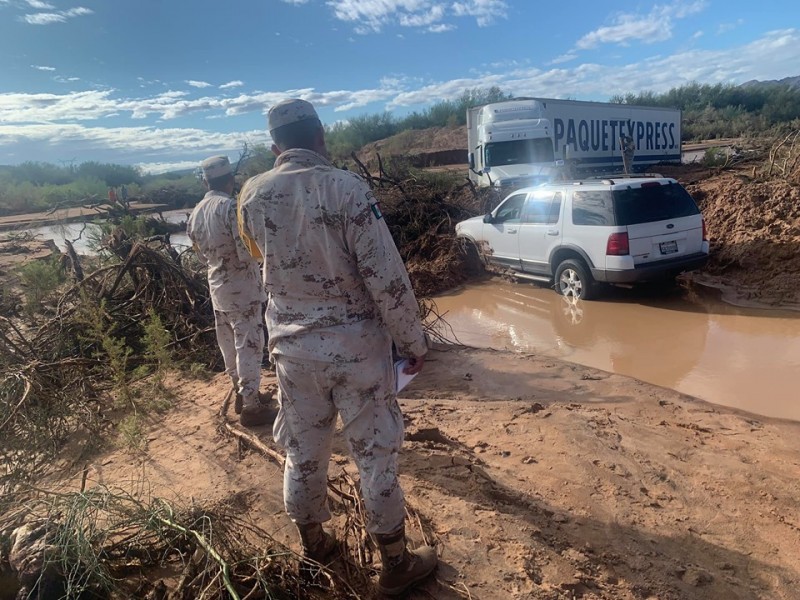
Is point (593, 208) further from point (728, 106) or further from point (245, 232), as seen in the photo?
point (728, 106)

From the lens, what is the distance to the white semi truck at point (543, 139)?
47.4 ft

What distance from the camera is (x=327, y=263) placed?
209cm

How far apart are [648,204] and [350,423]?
678 cm

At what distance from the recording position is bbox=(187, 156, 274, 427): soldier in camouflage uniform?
3963 millimetres

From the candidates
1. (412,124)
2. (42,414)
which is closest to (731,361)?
(42,414)

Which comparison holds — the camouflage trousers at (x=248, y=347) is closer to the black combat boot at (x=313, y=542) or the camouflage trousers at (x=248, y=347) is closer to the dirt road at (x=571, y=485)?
the dirt road at (x=571, y=485)

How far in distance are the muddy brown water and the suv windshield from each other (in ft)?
4.53

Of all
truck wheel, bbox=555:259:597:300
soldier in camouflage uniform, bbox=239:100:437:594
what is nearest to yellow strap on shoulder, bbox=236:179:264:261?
soldier in camouflage uniform, bbox=239:100:437:594

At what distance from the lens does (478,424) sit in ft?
13.5

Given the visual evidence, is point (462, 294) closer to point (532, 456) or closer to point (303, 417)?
point (532, 456)

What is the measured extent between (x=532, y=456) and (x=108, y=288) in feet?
19.8

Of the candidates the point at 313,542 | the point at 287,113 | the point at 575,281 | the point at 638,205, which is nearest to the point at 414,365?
the point at 313,542

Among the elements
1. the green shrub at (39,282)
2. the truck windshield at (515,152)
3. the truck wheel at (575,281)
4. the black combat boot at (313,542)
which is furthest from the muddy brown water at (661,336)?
the truck windshield at (515,152)

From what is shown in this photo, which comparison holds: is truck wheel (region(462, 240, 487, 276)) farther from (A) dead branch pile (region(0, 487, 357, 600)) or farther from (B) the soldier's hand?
(A) dead branch pile (region(0, 487, 357, 600))
